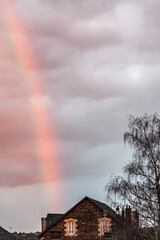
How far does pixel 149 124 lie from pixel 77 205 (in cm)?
2630

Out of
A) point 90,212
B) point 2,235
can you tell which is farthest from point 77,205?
point 2,235

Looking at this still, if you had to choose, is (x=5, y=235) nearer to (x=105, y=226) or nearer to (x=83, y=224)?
(x=83, y=224)

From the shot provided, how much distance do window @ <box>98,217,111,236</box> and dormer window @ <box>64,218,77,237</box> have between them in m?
3.14

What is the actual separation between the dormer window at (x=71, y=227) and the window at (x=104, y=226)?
10.3 feet

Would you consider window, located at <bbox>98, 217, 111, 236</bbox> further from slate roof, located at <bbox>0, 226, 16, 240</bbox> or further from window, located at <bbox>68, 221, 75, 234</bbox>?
slate roof, located at <bbox>0, 226, 16, 240</bbox>

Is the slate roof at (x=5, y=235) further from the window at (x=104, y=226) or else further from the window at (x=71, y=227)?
the window at (x=104, y=226)

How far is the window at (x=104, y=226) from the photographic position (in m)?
48.8

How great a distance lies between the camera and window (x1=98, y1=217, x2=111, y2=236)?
48.8m

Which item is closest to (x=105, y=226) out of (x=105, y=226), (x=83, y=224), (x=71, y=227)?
(x=105, y=226)

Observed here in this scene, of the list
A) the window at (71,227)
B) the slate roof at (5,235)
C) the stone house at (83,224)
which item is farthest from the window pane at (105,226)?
the slate roof at (5,235)

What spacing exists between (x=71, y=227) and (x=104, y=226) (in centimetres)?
421

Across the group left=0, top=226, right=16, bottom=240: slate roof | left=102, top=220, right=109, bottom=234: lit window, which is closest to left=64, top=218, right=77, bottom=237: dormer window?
left=102, top=220, right=109, bottom=234: lit window

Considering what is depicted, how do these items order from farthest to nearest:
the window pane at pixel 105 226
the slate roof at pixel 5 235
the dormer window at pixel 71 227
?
the slate roof at pixel 5 235
the dormer window at pixel 71 227
the window pane at pixel 105 226

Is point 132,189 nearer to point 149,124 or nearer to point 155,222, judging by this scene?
point 155,222
